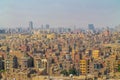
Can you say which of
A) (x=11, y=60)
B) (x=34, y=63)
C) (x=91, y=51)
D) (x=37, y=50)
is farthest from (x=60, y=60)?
(x=37, y=50)

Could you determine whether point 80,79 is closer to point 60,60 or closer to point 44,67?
point 44,67

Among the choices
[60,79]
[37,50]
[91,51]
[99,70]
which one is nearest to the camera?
[60,79]

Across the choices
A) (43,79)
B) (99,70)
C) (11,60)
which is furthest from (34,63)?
(43,79)

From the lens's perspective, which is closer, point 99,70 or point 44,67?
point 99,70

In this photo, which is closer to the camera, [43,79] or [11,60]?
[43,79]

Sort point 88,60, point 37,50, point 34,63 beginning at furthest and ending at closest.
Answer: point 37,50, point 34,63, point 88,60

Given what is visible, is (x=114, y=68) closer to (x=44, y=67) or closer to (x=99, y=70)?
(x=99, y=70)

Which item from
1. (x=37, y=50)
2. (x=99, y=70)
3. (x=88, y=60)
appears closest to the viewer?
(x=99, y=70)

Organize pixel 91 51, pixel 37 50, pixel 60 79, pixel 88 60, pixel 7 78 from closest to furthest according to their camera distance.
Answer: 1. pixel 60 79
2. pixel 7 78
3. pixel 88 60
4. pixel 91 51
5. pixel 37 50

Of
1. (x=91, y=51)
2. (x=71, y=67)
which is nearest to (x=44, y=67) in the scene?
(x=71, y=67)
